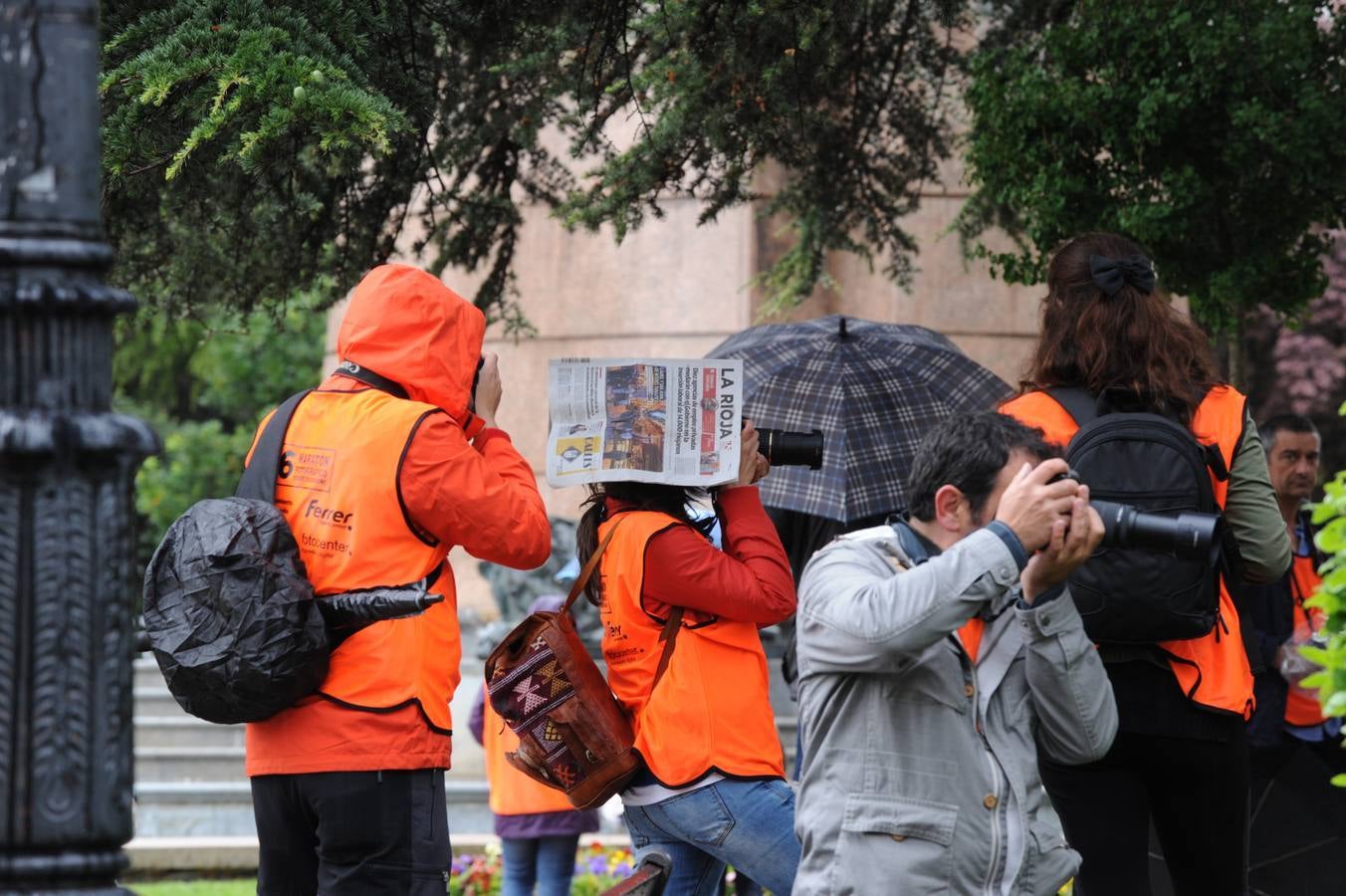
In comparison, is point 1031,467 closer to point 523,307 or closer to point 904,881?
point 904,881

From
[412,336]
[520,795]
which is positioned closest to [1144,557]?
[412,336]

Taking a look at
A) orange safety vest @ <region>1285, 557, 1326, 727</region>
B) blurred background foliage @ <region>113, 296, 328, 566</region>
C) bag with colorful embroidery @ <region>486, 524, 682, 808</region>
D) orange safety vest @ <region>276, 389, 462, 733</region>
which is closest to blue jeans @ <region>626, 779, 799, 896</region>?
bag with colorful embroidery @ <region>486, 524, 682, 808</region>

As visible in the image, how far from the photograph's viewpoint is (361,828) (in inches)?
150

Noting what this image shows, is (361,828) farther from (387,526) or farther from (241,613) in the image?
(387,526)

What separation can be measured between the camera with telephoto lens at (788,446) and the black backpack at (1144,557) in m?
1.13

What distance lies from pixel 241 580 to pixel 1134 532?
1.82 m

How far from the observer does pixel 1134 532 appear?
3281 mm

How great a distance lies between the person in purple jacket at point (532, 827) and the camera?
718 centimetres

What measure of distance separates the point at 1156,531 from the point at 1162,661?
0.64 meters

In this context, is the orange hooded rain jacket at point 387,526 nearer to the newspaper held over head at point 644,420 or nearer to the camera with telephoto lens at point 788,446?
the newspaper held over head at point 644,420

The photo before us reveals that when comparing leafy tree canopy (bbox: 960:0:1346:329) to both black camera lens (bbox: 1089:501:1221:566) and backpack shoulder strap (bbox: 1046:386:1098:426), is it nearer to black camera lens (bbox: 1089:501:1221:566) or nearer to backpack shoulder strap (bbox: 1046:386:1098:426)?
backpack shoulder strap (bbox: 1046:386:1098:426)

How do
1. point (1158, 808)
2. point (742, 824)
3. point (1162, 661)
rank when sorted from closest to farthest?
point (1162, 661) → point (1158, 808) → point (742, 824)

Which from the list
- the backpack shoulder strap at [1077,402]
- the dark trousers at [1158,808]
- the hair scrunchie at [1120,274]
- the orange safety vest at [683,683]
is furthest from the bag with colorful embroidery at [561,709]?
the hair scrunchie at [1120,274]

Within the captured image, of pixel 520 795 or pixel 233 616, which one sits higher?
pixel 233 616
